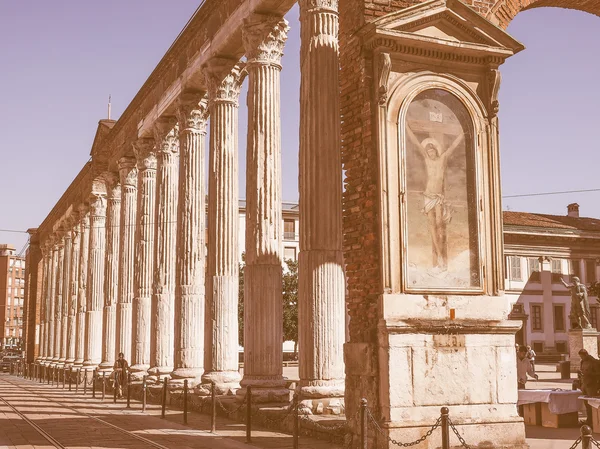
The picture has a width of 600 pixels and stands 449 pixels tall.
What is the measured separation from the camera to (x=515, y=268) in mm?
54719

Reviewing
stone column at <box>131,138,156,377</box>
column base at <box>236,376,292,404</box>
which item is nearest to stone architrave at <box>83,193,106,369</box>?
stone column at <box>131,138,156,377</box>

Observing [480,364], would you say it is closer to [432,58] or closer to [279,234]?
[432,58]

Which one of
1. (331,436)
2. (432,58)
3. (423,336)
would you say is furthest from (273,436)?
(432,58)

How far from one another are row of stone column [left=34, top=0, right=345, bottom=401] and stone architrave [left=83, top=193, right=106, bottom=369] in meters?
0.08

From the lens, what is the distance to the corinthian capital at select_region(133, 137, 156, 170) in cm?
2519

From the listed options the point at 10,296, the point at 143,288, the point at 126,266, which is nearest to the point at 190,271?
the point at 143,288

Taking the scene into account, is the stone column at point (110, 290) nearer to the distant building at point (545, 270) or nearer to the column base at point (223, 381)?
the column base at point (223, 381)

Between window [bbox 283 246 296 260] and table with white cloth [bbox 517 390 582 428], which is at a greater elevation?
window [bbox 283 246 296 260]

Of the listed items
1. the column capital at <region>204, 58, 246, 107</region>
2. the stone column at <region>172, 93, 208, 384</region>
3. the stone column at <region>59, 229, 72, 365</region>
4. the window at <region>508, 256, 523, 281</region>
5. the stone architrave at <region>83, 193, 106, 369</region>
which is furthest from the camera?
the window at <region>508, 256, 523, 281</region>

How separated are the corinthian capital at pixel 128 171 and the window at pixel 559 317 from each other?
1468 inches

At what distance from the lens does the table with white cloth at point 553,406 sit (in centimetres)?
1413

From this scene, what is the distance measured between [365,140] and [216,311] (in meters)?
7.49

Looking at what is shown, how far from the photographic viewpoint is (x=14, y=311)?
124 meters

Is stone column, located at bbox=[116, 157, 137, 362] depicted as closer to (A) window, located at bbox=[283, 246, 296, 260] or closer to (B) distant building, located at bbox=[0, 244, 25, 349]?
(A) window, located at bbox=[283, 246, 296, 260]
